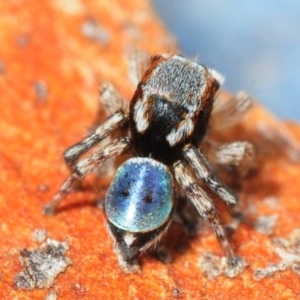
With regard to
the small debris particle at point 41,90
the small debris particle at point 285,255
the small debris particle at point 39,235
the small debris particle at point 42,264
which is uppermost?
the small debris particle at point 285,255

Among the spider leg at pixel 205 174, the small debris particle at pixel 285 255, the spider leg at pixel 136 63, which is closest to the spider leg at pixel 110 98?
the spider leg at pixel 136 63

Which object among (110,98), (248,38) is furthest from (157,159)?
(248,38)

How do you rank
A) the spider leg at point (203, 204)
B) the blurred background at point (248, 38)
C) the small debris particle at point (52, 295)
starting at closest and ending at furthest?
the small debris particle at point (52, 295), the spider leg at point (203, 204), the blurred background at point (248, 38)

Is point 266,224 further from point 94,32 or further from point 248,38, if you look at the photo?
point 248,38

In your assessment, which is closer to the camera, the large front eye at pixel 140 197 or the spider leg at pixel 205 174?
the large front eye at pixel 140 197

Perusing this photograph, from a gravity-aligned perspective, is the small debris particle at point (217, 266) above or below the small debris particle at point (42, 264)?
above

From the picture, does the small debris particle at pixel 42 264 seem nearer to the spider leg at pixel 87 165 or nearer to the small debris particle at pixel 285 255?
the spider leg at pixel 87 165

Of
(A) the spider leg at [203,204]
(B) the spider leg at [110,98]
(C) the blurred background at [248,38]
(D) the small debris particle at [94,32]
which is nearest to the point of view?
(A) the spider leg at [203,204]
